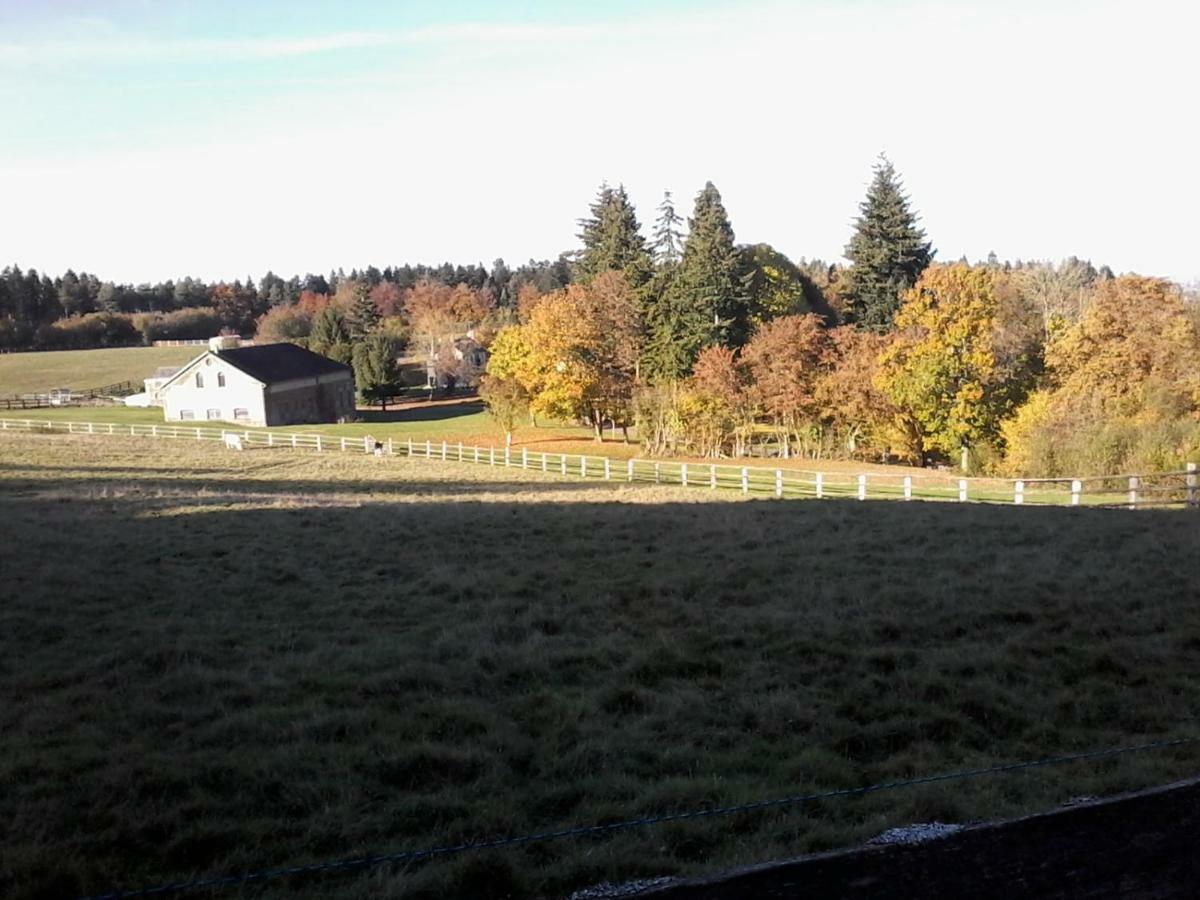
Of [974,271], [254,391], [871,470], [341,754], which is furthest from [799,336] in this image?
[341,754]

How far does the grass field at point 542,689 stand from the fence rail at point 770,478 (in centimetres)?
1001

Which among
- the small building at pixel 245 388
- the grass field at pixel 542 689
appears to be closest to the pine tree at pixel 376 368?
the small building at pixel 245 388

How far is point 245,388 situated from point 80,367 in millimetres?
39479

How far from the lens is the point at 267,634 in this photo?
10289 mm

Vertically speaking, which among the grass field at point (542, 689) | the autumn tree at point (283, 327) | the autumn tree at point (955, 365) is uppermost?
the autumn tree at point (283, 327)

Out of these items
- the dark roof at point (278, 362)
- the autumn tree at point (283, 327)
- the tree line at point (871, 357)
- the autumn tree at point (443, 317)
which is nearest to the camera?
the tree line at point (871, 357)

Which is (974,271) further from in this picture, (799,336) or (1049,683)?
(1049,683)

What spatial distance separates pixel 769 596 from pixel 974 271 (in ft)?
135

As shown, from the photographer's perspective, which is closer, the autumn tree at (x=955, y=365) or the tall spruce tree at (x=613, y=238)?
the autumn tree at (x=955, y=365)

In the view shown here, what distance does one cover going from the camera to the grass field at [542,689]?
5.41m

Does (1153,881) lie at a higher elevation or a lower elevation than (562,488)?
higher

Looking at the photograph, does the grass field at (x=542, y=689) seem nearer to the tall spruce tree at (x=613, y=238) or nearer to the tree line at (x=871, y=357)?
the tree line at (x=871, y=357)

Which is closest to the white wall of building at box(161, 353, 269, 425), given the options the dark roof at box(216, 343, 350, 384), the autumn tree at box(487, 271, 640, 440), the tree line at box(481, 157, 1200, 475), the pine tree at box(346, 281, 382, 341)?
the dark roof at box(216, 343, 350, 384)

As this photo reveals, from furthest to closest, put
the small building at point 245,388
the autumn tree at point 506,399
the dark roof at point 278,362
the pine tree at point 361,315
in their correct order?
the pine tree at point 361,315 → the dark roof at point 278,362 → the small building at point 245,388 → the autumn tree at point 506,399
